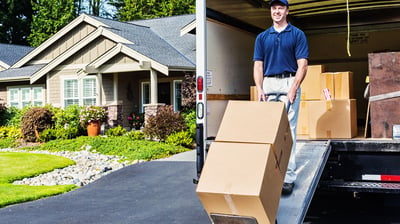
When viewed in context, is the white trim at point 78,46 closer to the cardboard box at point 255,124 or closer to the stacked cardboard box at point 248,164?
the cardboard box at point 255,124

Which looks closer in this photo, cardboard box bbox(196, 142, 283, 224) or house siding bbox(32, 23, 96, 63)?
cardboard box bbox(196, 142, 283, 224)

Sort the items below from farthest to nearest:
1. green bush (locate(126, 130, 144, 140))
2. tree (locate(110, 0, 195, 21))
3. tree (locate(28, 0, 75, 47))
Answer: tree (locate(28, 0, 75, 47)), tree (locate(110, 0, 195, 21)), green bush (locate(126, 130, 144, 140))

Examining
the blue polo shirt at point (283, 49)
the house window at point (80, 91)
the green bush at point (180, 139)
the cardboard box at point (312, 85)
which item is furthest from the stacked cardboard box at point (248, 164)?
the house window at point (80, 91)

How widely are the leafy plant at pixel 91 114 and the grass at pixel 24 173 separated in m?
3.76

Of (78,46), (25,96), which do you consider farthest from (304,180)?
(25,96)

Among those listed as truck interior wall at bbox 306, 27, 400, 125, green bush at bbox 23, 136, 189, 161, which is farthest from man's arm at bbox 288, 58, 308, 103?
green bush at bbox 23, 136, 189, 161

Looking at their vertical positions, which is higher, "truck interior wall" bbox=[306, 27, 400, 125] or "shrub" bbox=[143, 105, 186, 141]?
"truck interior wall" bbox=[306, 27, 400, 125]

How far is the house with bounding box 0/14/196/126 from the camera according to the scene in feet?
57.4

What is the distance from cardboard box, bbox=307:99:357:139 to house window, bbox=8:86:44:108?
58.7 feet

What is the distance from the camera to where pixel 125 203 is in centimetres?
756

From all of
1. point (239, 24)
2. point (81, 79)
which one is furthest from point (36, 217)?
point (81, 79)

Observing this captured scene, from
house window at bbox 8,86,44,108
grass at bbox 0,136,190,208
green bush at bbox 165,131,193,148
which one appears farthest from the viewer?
house window at bbox 8,86,44,108

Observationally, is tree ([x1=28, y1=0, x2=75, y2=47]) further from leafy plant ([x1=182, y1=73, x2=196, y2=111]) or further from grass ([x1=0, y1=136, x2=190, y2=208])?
leafy plant ([x1=182, y1=73, x2=196, y2=111])

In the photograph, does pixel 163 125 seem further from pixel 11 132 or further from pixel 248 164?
pixel 248 164
